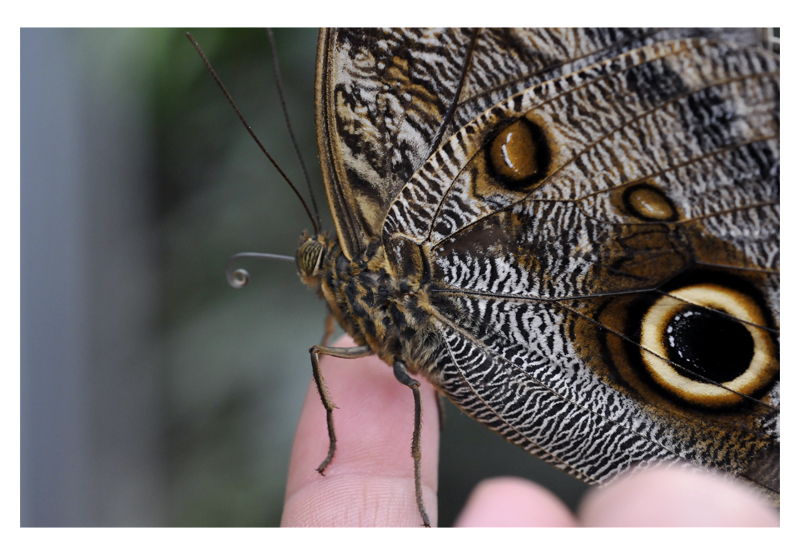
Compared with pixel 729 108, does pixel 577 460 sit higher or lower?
lower

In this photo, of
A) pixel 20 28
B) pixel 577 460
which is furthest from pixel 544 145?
pixel 20 28

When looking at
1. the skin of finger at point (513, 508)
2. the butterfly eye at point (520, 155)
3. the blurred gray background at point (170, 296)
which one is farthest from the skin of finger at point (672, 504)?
the blurred gray background at point (170, 296)

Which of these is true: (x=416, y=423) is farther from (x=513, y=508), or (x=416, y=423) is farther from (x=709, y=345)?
(x=709, y=345)

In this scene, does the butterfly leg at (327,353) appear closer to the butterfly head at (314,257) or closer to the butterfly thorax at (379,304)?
the butterfly thorax at (379,304)

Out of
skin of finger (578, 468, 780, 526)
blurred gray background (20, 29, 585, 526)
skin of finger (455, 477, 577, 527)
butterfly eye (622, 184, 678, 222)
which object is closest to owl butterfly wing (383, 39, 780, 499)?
butterfly eye (622, 184, 678, 222)

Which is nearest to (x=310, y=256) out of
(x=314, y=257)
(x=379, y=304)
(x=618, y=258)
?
(x=314, y=257)
